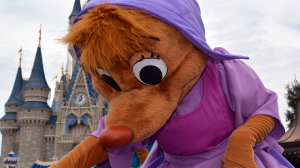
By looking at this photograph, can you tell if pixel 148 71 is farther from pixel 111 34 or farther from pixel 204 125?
pixel 204 125

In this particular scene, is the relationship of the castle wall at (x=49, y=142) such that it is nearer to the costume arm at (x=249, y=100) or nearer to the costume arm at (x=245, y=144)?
the costume arm at (x=249, y=100)

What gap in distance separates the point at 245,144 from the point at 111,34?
→ 23.7 inches

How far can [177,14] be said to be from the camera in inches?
44.5

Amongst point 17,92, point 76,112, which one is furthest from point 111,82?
point 17,92

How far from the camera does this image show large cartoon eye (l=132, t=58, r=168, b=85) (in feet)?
3.55

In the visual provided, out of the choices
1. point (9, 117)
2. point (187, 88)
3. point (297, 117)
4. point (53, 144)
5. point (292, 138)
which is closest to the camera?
point (187, 88)

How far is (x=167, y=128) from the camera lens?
129 centimetres

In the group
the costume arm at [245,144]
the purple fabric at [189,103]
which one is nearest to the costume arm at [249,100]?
the costume arm at [245,144]

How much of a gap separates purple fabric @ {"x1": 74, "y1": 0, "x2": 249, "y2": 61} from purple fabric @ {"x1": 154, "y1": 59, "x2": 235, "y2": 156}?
18 centimetres

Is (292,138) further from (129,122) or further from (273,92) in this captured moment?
(129,122)

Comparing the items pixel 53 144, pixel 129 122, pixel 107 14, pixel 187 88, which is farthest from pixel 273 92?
pixel 53 144

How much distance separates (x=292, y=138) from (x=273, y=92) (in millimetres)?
4277

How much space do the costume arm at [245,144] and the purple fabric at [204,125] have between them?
0.13 m

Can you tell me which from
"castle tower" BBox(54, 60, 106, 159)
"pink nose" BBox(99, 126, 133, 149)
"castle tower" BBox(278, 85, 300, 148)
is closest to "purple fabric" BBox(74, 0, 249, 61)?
"pink nose" BBox(99, 126, 133, 149)
